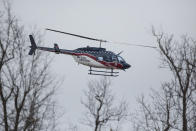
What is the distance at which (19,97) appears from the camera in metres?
19.0

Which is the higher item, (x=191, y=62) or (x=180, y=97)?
(x=191, y=62)

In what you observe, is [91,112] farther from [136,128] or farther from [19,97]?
[19,97]

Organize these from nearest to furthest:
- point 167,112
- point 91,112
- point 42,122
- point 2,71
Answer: point 2,71 < point 42,122 < point 167,112 < point 91,112

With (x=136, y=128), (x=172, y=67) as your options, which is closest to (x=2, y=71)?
(x=172, y=67)

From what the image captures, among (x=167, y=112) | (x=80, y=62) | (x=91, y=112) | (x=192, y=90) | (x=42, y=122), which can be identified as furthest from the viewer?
(x=91, y=112)

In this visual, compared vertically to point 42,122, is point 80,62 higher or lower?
higher

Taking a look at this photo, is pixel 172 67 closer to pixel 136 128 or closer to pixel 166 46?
pixel 166 46

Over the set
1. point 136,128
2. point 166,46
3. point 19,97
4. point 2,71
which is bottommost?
point 136,128

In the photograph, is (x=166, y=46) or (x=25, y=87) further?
(x=166, y=46)

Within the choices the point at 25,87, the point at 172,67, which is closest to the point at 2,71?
the point at 25,87

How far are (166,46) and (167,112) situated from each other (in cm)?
441

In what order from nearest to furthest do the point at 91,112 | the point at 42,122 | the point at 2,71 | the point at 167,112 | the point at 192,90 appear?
1. the point at 2,71
2. the point at 42,122
3. the point at 192,90
4. the point at 167,112
5. the point at 91,112

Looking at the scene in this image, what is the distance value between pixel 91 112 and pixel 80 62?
25.1 ft

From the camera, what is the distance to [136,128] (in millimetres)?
27125
